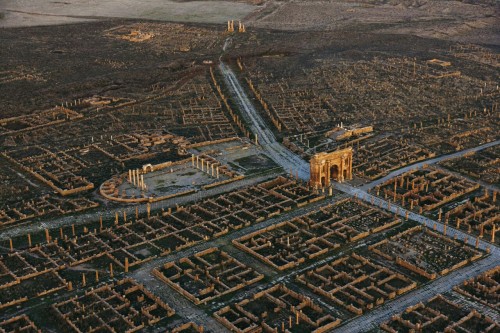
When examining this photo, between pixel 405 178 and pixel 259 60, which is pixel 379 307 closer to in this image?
pixel 405 178

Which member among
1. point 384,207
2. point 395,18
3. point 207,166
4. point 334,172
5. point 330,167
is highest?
point 395,18

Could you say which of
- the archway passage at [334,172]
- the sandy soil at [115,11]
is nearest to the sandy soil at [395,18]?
the sandy soil at [115,11]

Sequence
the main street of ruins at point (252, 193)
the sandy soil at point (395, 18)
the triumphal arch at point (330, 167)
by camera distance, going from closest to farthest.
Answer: the main street of ruins at point (252, 193) < the triumphal arch at point (330, 167) < the sandy soil at point (395, 18)

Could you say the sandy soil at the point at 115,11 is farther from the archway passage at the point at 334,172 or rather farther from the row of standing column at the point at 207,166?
the archway passage at the point at 334,172

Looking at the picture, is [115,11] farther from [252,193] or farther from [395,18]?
[252,193]

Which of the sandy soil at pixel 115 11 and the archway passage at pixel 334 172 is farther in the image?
the sandy soil at pixel 115 11

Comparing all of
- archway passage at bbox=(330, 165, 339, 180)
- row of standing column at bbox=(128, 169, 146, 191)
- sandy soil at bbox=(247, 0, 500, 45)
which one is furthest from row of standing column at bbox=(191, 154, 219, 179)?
sandy soil at bbox=(247, 0, 500, 45)

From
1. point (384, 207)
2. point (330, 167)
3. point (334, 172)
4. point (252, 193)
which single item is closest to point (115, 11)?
point (334, 172)

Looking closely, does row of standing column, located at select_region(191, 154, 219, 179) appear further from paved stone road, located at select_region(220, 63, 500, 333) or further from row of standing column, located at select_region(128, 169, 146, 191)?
paved stone road, located at select_region(220, 63, 500, 333)
